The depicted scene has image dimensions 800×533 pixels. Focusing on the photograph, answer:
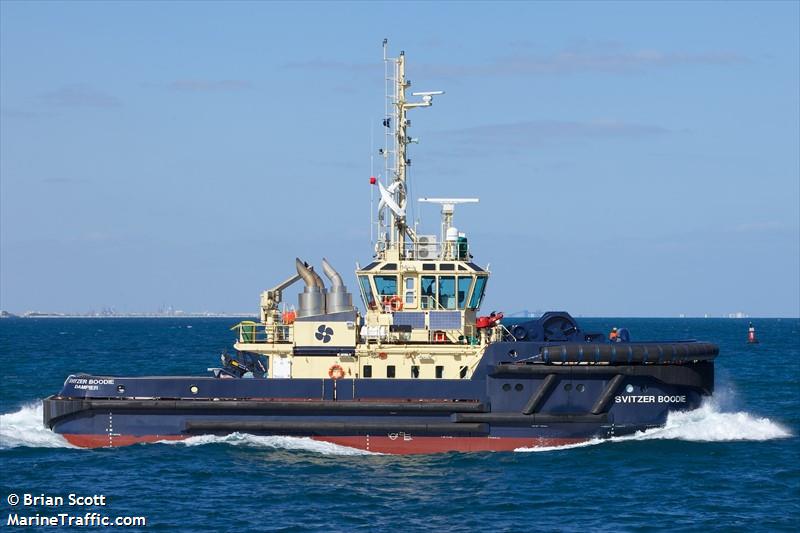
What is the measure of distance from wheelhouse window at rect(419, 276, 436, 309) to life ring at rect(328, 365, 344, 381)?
222 centimetres

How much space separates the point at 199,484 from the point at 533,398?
6698 millimetres

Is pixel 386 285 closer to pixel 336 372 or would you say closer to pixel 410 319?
pixel 410 319

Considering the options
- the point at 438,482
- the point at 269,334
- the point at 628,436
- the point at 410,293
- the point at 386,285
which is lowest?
the point at 438,482

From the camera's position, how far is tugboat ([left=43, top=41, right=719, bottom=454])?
23047 mm

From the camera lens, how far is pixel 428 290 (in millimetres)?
24500

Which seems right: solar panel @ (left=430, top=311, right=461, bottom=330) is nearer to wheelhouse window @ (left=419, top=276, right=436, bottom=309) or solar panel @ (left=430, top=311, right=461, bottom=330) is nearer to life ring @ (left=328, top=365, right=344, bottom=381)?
wheelhouse window @ (left=419, top=276, right=436, bottom=309)

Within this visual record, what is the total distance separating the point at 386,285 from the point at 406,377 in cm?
203

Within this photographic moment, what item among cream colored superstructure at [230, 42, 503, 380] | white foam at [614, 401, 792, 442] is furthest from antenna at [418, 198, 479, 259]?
white foam at [614, 401, 792, 442]

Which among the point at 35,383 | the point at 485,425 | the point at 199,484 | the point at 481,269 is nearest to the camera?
the point at 199,484

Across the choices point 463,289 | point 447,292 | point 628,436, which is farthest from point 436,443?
point 628,436

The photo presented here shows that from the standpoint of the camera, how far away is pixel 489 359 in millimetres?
23141

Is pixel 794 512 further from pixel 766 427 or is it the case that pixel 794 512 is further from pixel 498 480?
pixel 766 427

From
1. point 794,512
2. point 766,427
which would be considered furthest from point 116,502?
point 766,427

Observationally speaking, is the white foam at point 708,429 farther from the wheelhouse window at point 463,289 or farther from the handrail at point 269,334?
the handrail at point 269,334
